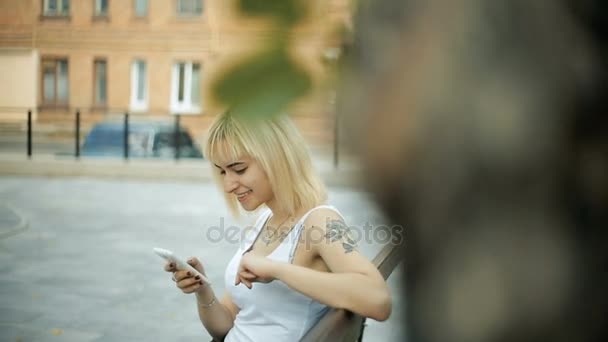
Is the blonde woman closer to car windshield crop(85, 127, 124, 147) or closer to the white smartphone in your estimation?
the white smartphone

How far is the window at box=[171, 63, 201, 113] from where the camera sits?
0.41 meters

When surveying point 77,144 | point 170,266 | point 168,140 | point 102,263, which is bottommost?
point 77,144

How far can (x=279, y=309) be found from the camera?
68.0 inches

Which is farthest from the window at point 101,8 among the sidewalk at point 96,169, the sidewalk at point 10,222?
the sidewalk at point 96,169

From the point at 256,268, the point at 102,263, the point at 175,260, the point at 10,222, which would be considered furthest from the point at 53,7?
the point at 10,222

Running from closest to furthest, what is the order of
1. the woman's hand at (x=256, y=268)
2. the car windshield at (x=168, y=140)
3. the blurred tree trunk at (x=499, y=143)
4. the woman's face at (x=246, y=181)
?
the blurred tree trunk at (x=499, y=143) → the woman's hand at (x=256, y=268) → the woman's face at (x=246, y=181) → the car windshield at (x=168, y=140)

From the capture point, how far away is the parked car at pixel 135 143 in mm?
12125

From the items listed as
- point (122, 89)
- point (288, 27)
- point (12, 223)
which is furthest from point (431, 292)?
point (12, 223)

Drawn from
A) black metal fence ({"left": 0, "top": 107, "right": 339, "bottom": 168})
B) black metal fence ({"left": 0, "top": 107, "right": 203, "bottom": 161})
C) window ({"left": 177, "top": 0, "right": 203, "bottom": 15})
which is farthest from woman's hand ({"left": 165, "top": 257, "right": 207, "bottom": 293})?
black metal fence ({"left": 0, "top": 107, "right": 203, "bottom": 161})

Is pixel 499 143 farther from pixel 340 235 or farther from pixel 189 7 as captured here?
pixel 340 235

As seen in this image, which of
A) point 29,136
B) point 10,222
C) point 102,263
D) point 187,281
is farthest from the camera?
point 29,136

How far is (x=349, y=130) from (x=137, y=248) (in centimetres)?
603

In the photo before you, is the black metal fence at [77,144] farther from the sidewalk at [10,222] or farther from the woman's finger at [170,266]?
the woman's finger at [170,266]

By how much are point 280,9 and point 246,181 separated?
1355 mm
